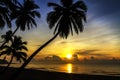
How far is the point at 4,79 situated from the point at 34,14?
11520 millimetres

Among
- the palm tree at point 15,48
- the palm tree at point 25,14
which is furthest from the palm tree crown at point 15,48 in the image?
the palm tree at point 25,14

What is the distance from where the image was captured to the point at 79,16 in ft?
99.8

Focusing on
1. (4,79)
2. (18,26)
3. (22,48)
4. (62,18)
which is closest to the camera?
(62,18)

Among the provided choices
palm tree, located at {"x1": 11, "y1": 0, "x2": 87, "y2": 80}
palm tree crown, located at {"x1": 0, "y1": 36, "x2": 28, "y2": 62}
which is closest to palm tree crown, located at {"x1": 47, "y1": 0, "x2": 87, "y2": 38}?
palm tree, located at {"x1": 11, "y1": 0, "x2": 87, "y2": 80}

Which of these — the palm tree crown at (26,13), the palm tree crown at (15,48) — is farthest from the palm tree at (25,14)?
the palm tree crown at (15,48)

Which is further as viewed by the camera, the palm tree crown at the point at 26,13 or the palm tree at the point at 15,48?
the palm tree at the point at 15,48

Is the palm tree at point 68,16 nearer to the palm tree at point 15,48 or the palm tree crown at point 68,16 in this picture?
the palm tree crown at point 68,16

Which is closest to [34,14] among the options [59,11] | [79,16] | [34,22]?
[34,22]

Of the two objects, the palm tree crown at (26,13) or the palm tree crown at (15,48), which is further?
the palm tree crown at (15,48)

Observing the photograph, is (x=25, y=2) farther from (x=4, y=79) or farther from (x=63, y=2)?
(x=4, y=79)

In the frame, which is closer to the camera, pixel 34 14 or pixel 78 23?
pixel 78 23

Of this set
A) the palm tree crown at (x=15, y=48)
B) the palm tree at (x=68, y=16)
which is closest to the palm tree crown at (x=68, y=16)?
the palm tree at (x=68, y=16)

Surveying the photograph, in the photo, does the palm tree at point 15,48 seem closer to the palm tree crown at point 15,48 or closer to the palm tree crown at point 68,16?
the palm tree crown at point 15,48

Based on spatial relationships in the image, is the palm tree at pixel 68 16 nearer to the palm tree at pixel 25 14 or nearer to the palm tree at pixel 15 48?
the palm tree at pixel 25 14
